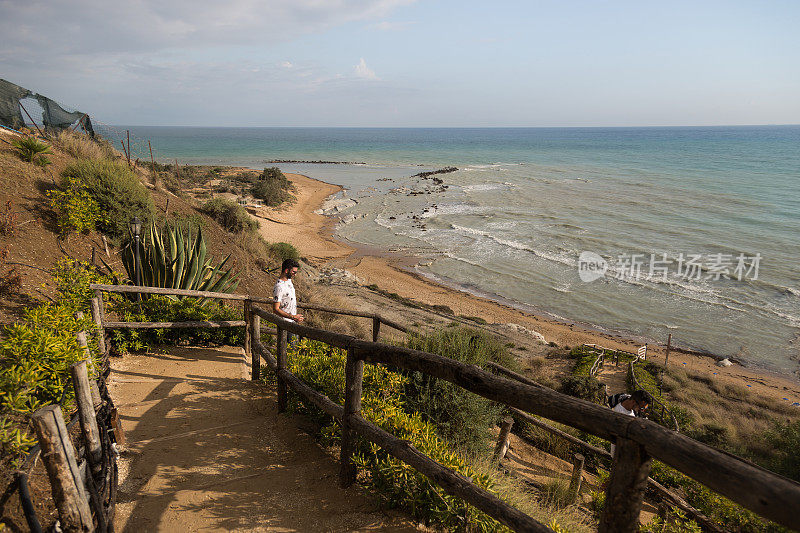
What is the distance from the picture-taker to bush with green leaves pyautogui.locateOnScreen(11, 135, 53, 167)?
32.6ft

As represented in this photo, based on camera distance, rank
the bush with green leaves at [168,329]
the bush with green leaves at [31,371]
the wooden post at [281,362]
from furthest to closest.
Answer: the bush with green leaves at [168,329] < the wooden post at [281,362] < the bush with green leaves at [31,371]

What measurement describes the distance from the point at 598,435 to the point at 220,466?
3.07 m

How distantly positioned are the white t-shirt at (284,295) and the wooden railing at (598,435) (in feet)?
7.58

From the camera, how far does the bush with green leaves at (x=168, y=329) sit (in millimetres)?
6293

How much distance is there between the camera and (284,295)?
580 centimetres

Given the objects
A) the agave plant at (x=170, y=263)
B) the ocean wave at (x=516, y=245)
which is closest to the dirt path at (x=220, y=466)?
the agave plant at (x=170, y=263)

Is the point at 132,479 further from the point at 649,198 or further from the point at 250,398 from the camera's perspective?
the point at 649,198

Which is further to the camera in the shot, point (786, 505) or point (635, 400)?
point (635, 400)

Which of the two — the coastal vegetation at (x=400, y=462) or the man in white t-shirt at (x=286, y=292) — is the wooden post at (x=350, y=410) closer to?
the coastal vegetation at (x=400, y=462)

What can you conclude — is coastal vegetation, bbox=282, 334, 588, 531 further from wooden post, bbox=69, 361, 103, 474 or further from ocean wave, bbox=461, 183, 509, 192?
ocean wave, bbox=461, 183, 509, 192

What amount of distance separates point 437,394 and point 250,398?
220 centimetres

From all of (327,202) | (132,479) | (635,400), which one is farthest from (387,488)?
(327,202)

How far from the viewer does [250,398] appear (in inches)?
199

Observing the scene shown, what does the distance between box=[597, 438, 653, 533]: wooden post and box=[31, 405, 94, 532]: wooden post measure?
2738mm
